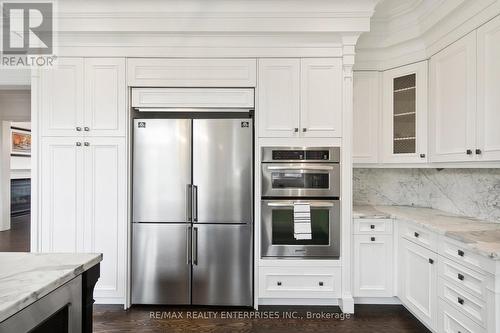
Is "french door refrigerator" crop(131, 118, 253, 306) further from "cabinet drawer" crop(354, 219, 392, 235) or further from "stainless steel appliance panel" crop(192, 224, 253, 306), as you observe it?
"cabinet drawer" crop(354, 219, 392, 235)

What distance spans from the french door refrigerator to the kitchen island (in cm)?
136

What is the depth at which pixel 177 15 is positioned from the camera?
254 centimetres

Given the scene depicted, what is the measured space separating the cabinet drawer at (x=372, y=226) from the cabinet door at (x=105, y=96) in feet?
7.92

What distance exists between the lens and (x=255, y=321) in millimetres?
2504

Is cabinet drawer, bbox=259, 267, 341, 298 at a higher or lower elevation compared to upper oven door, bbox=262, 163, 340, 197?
lower

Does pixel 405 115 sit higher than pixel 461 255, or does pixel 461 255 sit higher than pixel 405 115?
pixel 405 115

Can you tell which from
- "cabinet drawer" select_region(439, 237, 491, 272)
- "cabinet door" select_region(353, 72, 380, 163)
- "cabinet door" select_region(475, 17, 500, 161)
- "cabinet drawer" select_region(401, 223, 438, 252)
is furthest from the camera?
"cabinet door" select_region(353, 72, 380, 163)

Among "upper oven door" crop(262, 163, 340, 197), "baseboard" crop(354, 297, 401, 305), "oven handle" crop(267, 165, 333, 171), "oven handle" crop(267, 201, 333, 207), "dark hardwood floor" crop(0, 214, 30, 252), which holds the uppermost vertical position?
"oven handle" crop(267, 165, 333, 171)

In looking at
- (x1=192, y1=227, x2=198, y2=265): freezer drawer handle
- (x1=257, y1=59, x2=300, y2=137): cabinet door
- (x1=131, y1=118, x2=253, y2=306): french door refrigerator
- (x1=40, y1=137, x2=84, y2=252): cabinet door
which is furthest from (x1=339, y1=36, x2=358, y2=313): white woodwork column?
(x1=40, y1=137, x2=84, y2=252): cabinet door

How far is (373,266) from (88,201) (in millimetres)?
2780

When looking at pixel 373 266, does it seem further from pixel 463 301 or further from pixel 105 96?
pixel 105 96

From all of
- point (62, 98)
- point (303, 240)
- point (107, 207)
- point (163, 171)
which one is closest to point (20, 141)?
point (62, 98)

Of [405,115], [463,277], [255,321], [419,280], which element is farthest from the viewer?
Result: [405,115]

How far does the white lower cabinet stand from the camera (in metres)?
2.66
